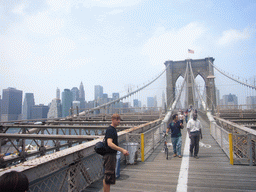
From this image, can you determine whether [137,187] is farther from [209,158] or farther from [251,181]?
[209,158]

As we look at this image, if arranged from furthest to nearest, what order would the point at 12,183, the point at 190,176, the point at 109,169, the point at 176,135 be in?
the point at 176,135, the point at 190,176, the point at 109,169, the point at 12,183

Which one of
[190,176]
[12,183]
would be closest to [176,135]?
[190,176]

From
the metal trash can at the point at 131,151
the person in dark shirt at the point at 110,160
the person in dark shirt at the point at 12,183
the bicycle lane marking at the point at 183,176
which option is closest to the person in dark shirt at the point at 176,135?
the bicycle lane marking at the point at 183,176

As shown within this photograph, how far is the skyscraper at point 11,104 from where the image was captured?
54.6 meters

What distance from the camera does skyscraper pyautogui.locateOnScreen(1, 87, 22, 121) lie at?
179 feet

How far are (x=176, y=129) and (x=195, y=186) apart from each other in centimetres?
285

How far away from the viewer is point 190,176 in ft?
15.4

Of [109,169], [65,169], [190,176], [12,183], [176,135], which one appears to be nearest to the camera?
[12,183]

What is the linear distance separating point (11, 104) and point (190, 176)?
212 feet

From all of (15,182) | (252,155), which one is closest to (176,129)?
(252,155)

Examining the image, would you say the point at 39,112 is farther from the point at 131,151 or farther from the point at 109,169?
the point at 109,169

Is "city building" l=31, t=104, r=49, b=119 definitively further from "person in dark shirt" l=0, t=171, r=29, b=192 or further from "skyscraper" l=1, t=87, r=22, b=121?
"person in dark shirt" l=0, t=171, r=29, b=192

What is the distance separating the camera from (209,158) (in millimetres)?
6520

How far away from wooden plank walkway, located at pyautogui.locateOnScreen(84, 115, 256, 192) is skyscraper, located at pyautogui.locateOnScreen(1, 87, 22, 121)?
57559mm
